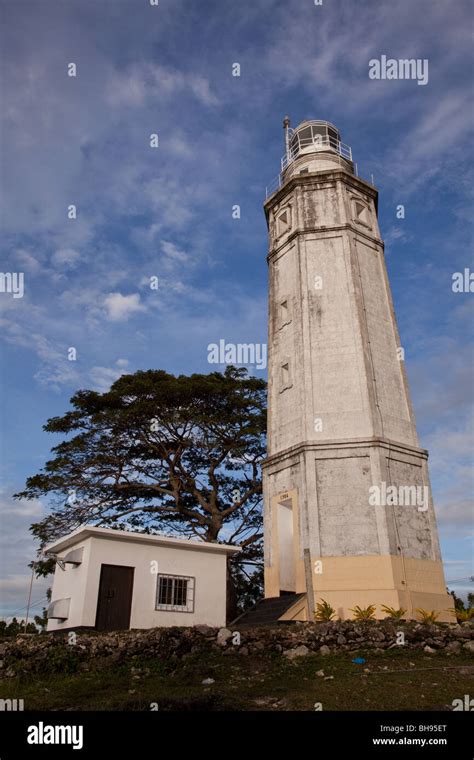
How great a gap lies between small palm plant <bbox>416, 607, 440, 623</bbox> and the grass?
10.9 feet

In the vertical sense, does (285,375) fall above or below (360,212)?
below

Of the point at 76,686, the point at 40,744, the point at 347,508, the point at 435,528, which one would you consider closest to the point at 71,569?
the point at 76,686

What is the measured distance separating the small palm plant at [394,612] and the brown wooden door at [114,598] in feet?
23.6

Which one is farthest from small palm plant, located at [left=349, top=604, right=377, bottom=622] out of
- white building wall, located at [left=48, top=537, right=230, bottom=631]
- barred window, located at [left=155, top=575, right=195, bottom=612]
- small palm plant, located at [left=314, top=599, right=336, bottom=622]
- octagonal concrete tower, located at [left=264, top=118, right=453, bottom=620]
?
barred window, located at [left=155, top=575, right=195, bottom=612]

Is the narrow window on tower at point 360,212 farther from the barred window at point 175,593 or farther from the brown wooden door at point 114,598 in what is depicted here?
the brown wooden door at point 114,598

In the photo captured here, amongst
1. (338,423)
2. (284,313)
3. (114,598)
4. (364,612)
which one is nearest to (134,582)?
(114,598)

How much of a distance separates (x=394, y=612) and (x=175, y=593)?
6.40 m

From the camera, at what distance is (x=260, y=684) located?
32.6 feet

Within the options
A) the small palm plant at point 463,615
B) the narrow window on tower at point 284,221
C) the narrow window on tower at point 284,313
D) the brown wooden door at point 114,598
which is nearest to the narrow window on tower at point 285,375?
the narrow window on tower at point 284,313

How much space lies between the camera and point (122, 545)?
16.4m

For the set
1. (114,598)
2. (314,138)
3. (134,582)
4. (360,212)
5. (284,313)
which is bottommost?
(114,598)

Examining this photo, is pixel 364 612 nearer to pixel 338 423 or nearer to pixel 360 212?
pixel 338 423

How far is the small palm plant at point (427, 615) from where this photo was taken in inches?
605

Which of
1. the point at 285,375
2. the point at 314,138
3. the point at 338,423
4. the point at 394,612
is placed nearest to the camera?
the point at 394,612
